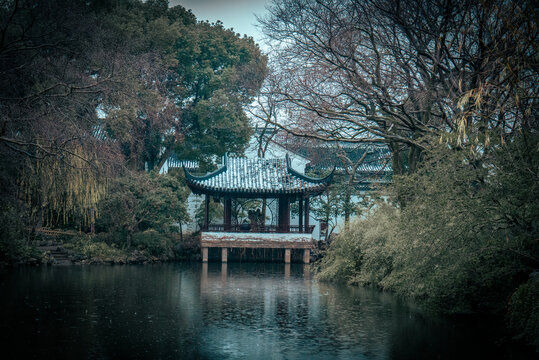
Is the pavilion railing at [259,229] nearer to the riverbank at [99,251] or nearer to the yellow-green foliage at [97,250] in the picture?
the riverbank at [99,251]

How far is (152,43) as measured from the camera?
28422mm

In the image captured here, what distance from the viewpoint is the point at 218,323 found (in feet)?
32.6

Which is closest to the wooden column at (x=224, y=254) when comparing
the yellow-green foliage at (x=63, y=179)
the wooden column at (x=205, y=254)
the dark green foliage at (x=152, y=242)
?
the wooden column at (x=205, y=254)

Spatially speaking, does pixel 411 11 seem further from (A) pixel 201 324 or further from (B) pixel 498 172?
(A) pixel 201 324

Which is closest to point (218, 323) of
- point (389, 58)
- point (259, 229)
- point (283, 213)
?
point (389, 58)

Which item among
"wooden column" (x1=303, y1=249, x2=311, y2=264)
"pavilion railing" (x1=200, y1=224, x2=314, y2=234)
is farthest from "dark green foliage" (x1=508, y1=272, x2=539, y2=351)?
"wooden column" (x1=303, y1=249, x2=311, y2=264)

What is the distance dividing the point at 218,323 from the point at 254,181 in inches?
592

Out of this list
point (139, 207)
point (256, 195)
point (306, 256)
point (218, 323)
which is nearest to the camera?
point (218, 323)

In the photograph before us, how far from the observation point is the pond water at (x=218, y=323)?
7871mm

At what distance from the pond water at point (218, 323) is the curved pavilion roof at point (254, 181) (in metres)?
8.17

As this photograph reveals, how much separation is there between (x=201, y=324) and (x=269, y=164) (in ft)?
54.3

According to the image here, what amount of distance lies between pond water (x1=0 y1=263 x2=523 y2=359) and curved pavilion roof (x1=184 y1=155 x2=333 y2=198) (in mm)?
8170

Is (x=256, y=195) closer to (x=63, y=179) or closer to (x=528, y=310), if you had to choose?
(x=63, y=179)

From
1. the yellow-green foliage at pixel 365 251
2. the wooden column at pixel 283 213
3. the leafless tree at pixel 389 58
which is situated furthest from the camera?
the wooden column at pixel 283 213
